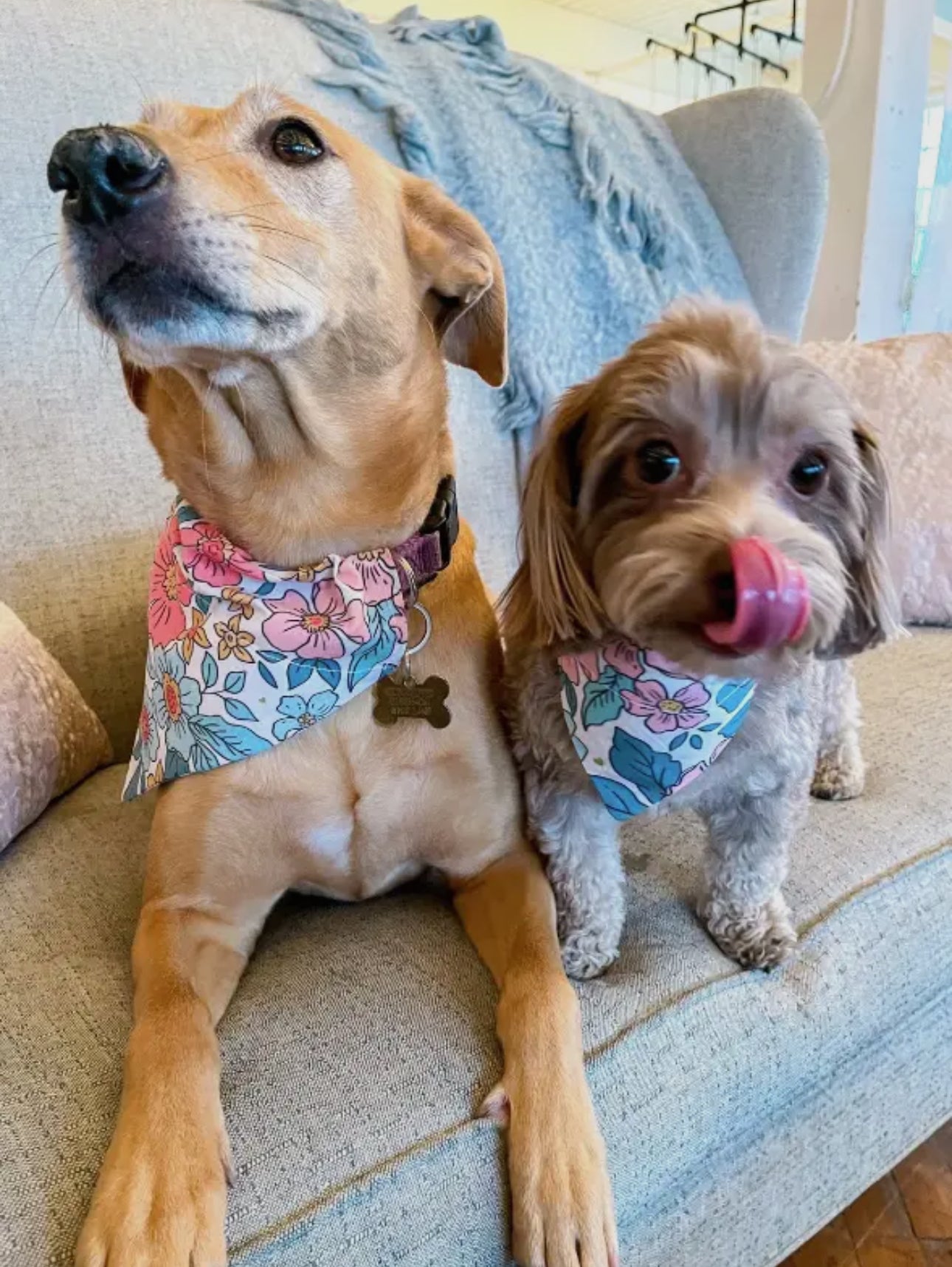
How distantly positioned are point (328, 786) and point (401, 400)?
20.4 inches

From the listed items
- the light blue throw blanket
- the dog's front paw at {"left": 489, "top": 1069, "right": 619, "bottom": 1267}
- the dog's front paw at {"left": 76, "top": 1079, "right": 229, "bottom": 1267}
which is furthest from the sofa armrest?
the dog's front paw at {"left": 76, "top": 1079, "right": 229, "bottom": 1267}

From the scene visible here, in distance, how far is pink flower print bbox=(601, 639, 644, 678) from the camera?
1.26 m

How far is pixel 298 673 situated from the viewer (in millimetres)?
1277

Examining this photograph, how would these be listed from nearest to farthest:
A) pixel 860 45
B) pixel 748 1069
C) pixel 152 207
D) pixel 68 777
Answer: pixel 152 207 < pixel 748 1069 < pixel 68 777 < pixel 860 45

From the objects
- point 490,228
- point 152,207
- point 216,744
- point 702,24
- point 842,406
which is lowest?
point 702,24

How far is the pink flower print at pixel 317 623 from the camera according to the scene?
1.27 metres

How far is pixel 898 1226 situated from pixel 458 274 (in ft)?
5.45

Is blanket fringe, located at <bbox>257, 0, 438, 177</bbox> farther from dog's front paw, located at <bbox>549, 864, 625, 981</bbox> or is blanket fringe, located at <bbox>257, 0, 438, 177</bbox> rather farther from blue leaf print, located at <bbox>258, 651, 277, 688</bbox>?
dog's front paw, located at <bbox>549, 864, 625, 981</bbox>

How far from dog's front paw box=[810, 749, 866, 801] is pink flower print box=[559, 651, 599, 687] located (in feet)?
1.80

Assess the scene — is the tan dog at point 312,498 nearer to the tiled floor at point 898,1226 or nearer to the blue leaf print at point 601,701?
the blue leaf print at point 601,701

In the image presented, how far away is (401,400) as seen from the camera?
138 centimetres

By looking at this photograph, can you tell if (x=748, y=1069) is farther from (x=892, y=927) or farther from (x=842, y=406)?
(x=842, y=406)

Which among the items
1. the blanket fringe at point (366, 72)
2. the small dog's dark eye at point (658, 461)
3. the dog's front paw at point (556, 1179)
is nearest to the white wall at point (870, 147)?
the blanket fringe at point (366, 72)

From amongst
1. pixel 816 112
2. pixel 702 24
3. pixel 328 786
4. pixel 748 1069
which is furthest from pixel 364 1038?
pixel 702 24
